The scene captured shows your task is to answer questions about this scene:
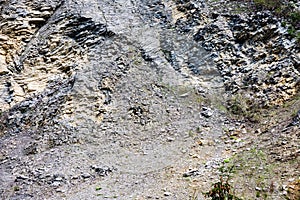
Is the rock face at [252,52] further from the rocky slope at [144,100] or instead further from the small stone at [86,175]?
the small stone at [86,175]

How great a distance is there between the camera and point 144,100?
1218 cm

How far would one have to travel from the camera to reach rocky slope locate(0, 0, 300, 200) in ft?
29.6

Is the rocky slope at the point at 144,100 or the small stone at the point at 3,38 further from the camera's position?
the small stone at the point at 3,38

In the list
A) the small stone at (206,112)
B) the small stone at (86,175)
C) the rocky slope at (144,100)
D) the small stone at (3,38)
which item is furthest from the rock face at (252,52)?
the small stone at (3,38)

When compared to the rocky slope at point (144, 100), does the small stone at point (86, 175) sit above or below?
below

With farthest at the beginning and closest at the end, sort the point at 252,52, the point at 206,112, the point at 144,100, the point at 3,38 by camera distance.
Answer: the point at 3,38 < the point at 252,52 < the point at 144,100 < the point at 206,112

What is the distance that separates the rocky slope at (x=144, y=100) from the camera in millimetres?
9019

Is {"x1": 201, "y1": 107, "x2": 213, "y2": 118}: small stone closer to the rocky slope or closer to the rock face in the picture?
the rocky slope

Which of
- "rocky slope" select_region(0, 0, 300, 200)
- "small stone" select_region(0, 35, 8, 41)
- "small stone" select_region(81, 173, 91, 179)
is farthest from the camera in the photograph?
"small stone" select_region(0, 35, 8, 41)

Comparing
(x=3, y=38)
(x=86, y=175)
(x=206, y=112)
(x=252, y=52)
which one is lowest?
(x=86, y=175)

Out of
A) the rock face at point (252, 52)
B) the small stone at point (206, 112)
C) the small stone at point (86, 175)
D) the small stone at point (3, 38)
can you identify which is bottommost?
the small stone at point (86, 175)

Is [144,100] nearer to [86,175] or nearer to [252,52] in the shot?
[86,175]

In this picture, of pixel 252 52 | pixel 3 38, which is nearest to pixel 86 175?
pixel 252 52

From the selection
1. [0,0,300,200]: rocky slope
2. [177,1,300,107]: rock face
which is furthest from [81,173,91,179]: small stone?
[177,1,300,107]: rock face
